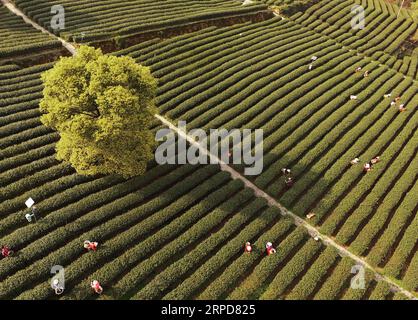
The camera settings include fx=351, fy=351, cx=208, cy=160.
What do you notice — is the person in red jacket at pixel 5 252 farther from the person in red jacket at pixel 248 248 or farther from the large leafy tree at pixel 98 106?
the person in red jacket at pixel 248 248

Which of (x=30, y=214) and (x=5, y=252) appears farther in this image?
(x=30, y=214)

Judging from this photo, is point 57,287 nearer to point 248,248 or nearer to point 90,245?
point 90,245

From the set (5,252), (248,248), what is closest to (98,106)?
(5,252)

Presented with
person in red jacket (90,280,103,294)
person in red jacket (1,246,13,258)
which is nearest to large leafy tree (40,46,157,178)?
person in red jacket (1,246,13,258)

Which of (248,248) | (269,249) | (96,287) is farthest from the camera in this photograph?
(269,249)

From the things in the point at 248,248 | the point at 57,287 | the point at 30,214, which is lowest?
the point at 57,287

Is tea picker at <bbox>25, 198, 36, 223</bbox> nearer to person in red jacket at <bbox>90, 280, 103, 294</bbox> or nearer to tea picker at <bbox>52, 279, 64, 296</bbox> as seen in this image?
tea picker at <bbox>52, 279, 64, 296</bbox>

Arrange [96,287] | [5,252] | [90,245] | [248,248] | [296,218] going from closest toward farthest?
[96,287], [5,252], [90,245], [248,248], [296,218]
